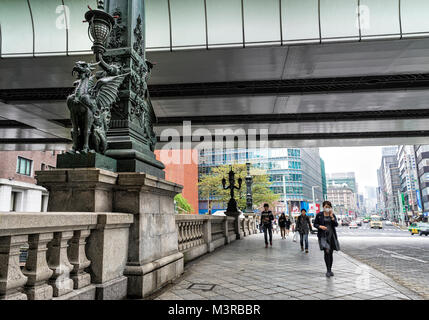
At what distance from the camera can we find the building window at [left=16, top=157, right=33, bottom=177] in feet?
115

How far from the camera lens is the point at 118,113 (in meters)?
5.29

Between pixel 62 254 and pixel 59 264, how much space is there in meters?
0.11

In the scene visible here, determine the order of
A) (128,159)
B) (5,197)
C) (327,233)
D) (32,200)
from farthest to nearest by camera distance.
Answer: (32,200) → (5,197) → (327,233) → (128,159)

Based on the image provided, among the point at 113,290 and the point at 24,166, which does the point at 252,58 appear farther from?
the point at 24,166

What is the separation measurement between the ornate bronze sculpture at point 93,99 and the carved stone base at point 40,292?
1935mm

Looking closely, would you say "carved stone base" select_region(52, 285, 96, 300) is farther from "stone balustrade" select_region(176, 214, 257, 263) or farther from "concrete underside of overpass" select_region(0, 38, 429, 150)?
"concrete underside of overpass" select_region(0, 38, 429, 150)

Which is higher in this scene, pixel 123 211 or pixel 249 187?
pixel 249 187

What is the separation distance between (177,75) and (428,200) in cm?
8355

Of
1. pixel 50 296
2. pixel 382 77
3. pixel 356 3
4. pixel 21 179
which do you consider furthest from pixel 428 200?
pixel 50 296

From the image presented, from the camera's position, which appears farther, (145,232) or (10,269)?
(145,232)

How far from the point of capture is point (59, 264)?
319 centimetres

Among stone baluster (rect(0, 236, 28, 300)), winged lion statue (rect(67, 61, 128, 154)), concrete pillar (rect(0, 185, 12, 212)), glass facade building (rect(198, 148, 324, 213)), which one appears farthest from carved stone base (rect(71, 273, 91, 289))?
glass facade building (rect(198, 148, 324, 213))

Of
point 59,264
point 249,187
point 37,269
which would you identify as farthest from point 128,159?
point 249,187
